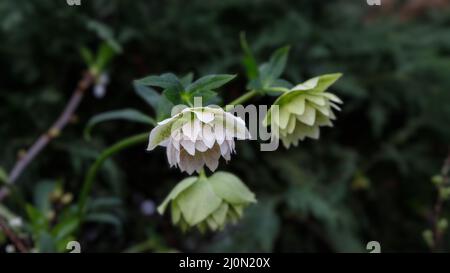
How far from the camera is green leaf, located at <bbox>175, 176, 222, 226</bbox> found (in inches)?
29.4

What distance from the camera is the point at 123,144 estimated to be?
0.78 m

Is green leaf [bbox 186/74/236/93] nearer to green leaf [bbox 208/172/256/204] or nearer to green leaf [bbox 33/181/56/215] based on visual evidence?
green leaf [bbox 208/172/256/204]

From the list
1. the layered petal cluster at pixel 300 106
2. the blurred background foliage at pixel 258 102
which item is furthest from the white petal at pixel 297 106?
the blurred background foliage at pixel 258 102

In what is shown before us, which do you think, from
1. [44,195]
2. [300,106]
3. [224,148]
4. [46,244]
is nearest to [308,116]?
[300,106]

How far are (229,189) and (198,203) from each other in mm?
48

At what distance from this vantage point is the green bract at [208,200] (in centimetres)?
75

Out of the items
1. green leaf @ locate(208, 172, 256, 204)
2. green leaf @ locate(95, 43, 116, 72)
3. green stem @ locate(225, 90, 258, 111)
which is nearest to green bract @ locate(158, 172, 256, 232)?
green leaf @ locate(208, 172, 256, 204)

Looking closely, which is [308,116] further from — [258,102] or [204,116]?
[258,102]

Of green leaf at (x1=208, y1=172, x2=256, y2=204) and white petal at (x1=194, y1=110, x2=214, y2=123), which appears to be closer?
white petal at (x1=194, y1=110, x2=214, y2=123)

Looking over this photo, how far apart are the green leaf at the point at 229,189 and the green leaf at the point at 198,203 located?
0.01m

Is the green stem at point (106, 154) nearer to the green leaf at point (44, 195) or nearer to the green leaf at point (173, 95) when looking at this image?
the green leaf at point (173, 95)

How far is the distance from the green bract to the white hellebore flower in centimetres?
8

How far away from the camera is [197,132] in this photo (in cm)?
65
